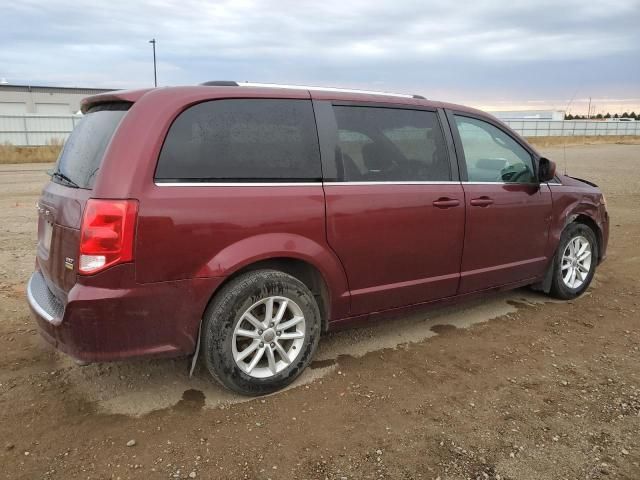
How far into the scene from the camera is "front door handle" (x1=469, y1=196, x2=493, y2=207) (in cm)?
411

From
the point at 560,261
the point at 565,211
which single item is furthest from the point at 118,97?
the point at 560,261

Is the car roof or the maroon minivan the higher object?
the car roof

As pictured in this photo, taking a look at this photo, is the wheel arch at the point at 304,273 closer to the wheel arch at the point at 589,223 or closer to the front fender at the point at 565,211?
the front fender at the point at 565,211

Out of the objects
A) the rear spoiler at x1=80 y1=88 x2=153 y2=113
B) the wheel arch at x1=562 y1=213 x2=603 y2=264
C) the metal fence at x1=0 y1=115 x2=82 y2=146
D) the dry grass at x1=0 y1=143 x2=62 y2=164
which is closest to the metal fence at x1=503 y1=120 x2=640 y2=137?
the metal fence at x1=0 y1=115 x2=82 y2=146

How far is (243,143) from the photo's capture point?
314cm

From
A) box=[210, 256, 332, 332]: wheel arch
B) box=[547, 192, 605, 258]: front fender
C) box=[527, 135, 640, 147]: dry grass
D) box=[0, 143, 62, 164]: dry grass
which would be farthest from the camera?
box=[527, 135, 640, 147]: dry grass

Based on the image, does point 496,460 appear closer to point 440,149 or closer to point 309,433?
point 309,433

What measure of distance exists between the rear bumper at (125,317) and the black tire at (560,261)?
3.41 metres

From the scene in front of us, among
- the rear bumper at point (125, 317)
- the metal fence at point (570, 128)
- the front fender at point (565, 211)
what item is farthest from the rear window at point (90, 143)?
the metal fence at point (570, 128)

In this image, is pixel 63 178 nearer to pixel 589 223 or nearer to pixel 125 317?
pixel 125 317

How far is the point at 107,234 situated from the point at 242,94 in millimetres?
1149

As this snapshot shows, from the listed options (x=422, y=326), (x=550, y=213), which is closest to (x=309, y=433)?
(x=422, y=326)

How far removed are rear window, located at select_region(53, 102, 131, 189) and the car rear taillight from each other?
0.76 ft

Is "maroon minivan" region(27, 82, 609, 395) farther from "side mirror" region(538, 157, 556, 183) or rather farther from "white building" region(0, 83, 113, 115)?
"white building" region(0, 83, 113, 115)
